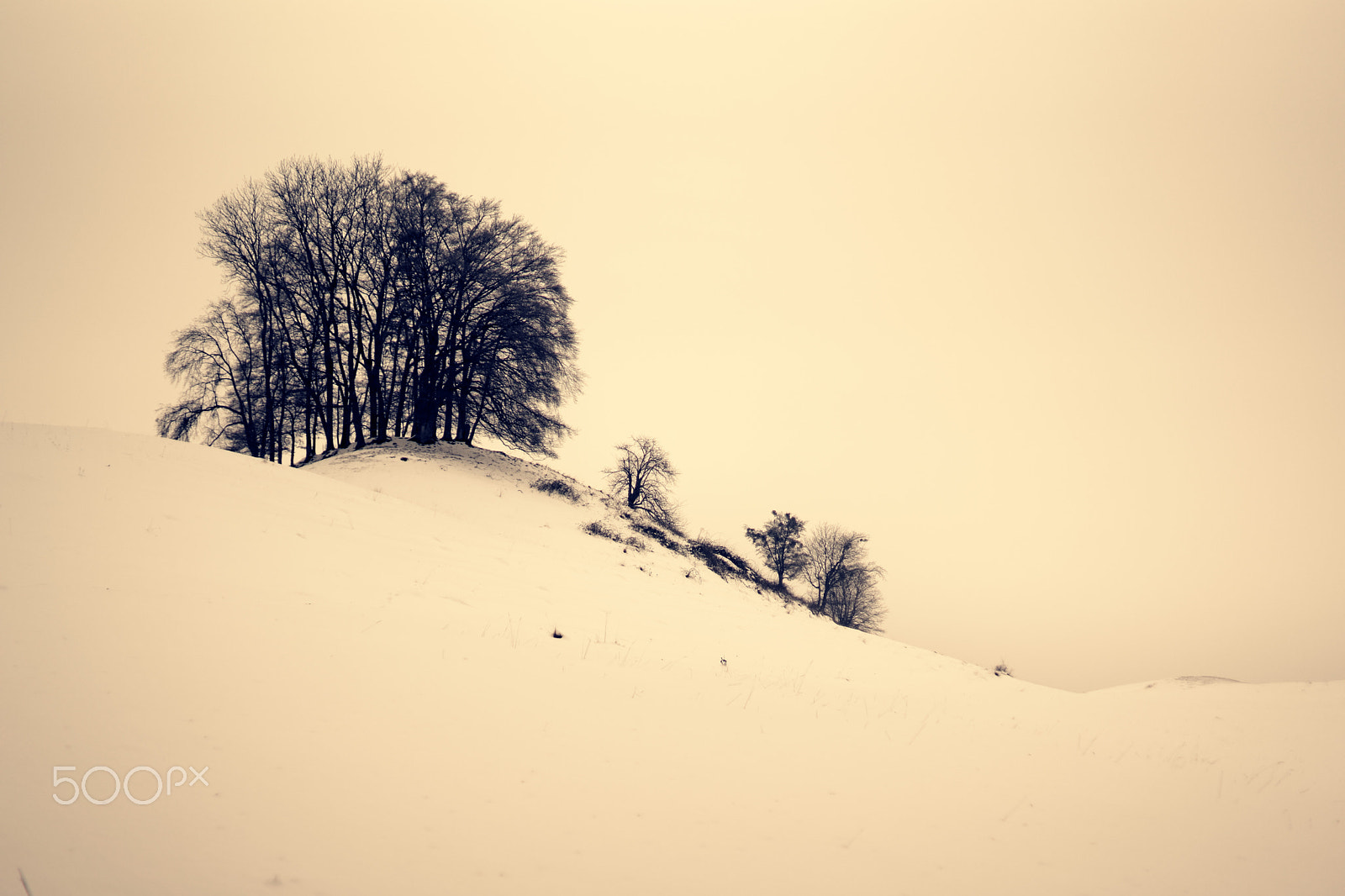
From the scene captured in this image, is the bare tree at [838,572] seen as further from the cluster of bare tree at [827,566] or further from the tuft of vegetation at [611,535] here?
the tuft of vegetation at [611,535]

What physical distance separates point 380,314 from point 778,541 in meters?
30.0

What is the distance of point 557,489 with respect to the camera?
23141 millimetres

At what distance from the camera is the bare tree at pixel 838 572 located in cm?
4616

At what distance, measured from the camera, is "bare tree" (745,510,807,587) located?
140 feet

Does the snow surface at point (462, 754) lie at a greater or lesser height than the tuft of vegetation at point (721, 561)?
lesser

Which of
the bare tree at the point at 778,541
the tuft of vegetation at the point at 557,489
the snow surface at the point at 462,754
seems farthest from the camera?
the bare tree at the point at 778,541

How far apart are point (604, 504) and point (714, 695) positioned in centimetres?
1790

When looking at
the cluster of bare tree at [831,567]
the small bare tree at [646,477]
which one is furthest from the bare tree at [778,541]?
the small bare tree at [646,477]

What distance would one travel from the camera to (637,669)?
24.1ft

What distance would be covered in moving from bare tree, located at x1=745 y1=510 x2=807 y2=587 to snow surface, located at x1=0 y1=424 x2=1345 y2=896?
32.2m

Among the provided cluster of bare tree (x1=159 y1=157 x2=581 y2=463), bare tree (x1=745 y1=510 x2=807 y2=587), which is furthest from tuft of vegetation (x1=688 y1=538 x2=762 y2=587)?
bare tree (x1=745 y1=510 x2=807 y2=587)

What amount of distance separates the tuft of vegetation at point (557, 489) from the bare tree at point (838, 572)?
27.1 m

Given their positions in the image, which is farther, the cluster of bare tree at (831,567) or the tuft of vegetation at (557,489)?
the cluster of bare tree at (831,567)

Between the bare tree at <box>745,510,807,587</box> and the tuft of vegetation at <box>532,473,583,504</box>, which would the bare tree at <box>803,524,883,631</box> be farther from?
the tuft of vegetation at <box>532,473,583,504</box>
